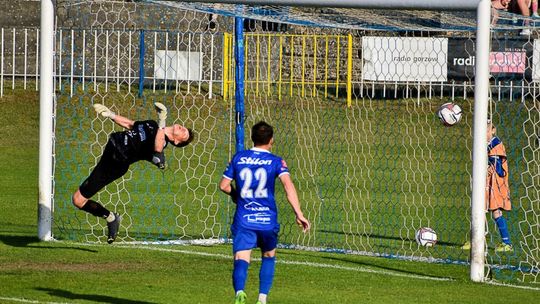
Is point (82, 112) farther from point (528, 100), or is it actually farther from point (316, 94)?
point (528, 100)

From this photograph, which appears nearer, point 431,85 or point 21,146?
point 431,85

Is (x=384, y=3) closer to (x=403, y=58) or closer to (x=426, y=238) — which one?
(x=426, y=238)

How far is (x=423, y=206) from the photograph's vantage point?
62.8ft

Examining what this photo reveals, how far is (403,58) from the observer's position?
20.5 m

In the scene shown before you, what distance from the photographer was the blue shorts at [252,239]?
1073 cm

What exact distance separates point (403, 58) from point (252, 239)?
33.6 ft

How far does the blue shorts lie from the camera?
1073cm

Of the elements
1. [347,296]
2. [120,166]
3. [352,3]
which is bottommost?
[347,296]

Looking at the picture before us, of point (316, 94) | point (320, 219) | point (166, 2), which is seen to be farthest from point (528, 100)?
point (166, 2)

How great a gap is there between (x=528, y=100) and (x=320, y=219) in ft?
20.5

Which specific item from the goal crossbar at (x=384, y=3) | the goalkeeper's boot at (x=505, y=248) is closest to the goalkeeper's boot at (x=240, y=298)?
the goal crossbar at (x=384, y=3)

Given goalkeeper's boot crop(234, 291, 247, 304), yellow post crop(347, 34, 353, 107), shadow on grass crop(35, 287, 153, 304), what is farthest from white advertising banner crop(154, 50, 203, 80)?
goalkeeper's boot crop(234, 291, 247, 304)

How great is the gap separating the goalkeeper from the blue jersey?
3.97 meters

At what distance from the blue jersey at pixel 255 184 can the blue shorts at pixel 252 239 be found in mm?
46
